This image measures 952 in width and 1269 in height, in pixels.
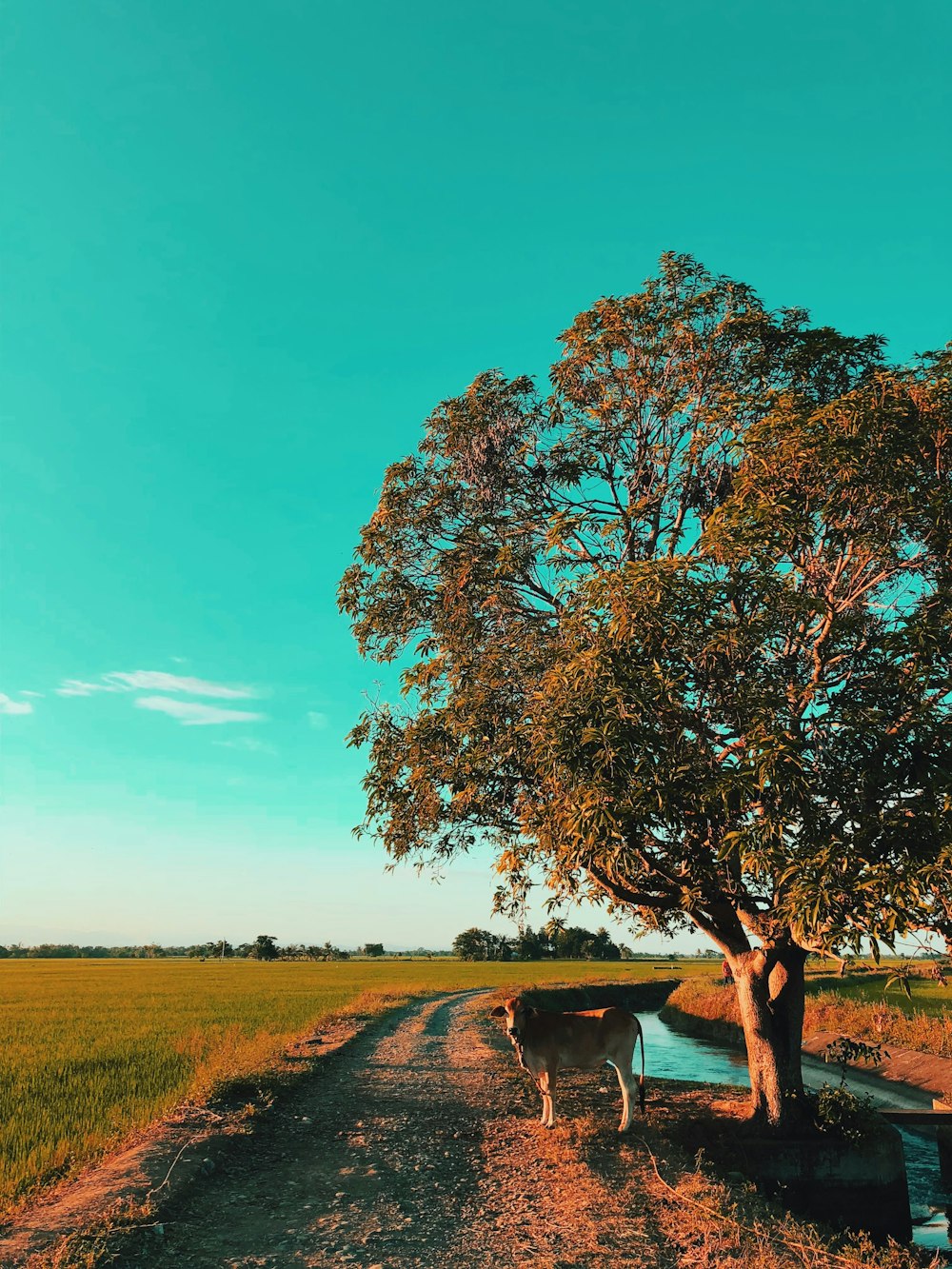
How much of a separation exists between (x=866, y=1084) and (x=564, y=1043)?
16296 millimetres

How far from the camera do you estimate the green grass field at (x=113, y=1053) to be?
10.3m

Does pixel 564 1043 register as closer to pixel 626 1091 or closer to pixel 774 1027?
pixel 626 1091

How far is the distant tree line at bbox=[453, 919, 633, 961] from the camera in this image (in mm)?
103688

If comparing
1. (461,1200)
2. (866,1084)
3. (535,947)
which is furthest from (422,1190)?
(535,947)

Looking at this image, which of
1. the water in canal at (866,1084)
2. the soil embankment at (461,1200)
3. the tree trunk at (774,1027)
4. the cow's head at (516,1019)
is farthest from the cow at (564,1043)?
the water in canal at (866,1084)

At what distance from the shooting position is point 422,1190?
28.6ft

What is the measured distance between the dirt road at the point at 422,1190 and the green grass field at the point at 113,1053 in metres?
1.99

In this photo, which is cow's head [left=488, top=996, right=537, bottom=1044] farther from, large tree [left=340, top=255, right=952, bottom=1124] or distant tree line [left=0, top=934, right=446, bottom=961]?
distant tree line [left=0, top=934, right=446, bottom=961]

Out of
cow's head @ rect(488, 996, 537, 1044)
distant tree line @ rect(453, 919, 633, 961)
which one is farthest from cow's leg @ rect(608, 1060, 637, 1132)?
distant tree line @ rect(453, 919, 633, 961)

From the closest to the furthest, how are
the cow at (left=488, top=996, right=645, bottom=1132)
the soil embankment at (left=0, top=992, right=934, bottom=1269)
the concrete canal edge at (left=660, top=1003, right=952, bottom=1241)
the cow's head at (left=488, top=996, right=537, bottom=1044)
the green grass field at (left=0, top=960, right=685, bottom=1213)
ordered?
the soil embankment at (left=0, top=992, right=934, bottom=1269) → the green grass field at (left=0, top=960, right=685, bottom=1213) → the concrete canal edge at (left=660, top=1003, right=952, bottom=1241) → the cow at (left=488, top=996, right=645, bottom=1132) → the cow's head at (left=488, top=996, right=537, bottom=1044)

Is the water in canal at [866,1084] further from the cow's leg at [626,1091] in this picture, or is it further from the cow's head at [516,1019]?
the cow's head at [516,1019]

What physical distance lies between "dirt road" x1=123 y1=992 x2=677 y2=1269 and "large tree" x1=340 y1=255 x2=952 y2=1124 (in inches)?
135

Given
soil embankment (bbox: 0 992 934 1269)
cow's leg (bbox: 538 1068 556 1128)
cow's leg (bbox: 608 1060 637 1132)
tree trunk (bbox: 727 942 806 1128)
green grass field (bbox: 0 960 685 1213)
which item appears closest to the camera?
soil embankment (bbox: 0 992 934 1269)

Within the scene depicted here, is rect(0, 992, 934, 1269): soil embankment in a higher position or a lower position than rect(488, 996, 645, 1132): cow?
lower
